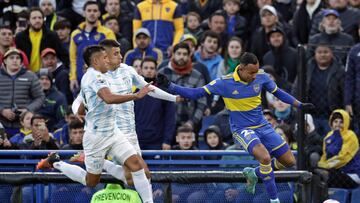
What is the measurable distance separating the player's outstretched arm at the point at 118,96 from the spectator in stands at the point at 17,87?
4.70m

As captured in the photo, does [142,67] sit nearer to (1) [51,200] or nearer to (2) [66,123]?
(2) [66,123]

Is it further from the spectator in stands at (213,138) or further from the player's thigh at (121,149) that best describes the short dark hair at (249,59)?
the spectator in stands at (213,138)

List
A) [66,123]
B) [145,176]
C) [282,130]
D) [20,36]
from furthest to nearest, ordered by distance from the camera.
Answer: [20,36] < [66,123] < [282,130] < [145,176]

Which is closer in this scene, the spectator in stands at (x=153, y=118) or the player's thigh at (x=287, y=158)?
the player's thigh at (x=287, y=158)

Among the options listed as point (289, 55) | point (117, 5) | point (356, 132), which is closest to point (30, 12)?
point (117, 5)

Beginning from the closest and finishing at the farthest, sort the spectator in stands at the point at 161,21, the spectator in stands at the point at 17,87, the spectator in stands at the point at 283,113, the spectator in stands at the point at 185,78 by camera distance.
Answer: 1. the spectator in stands at the point at 283,113
2. the spectator in stands at the point at 185,78
3. the spectator in stands at the point at 17,87
4. the spectator in stands at the point at 161,21

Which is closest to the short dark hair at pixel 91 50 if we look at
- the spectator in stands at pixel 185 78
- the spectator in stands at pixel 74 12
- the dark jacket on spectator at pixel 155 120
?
the dark jacket on spectator at pixel 155 120

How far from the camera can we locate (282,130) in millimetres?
16078

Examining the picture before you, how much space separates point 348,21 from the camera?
18844mm

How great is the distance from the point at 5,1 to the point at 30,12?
4.97ft

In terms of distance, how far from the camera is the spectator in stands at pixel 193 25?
19.7 m

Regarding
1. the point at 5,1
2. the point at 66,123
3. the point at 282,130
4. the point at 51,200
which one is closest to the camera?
the point at 51,200

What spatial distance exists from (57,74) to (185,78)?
2630 mm

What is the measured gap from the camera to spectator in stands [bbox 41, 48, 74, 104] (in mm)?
18719
